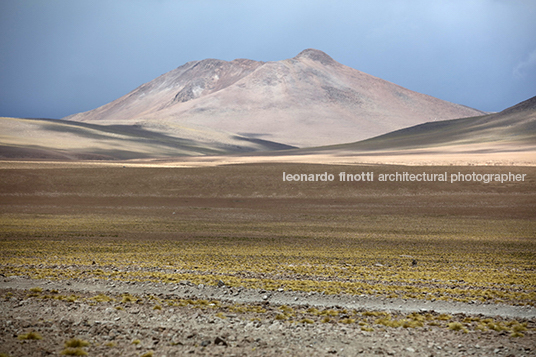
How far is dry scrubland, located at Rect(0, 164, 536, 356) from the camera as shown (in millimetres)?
6301

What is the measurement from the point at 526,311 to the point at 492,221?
16.9 meters

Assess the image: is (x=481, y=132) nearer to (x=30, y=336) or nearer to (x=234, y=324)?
(x=234, y=324)

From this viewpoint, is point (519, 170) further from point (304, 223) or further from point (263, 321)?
point (263, 321)

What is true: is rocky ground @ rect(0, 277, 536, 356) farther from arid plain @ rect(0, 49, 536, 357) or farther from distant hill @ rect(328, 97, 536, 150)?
distant hill @ rect(328, 97, 536, 150)

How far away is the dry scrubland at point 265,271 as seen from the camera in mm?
6301

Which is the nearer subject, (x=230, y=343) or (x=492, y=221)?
(x=230, y=343)

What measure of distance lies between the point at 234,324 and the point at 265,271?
157 inches

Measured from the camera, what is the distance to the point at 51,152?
80500 mm

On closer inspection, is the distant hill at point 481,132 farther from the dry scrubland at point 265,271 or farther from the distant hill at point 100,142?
the dry scrubland at point 265,271

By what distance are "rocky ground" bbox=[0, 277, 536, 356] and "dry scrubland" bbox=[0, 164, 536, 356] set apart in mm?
33

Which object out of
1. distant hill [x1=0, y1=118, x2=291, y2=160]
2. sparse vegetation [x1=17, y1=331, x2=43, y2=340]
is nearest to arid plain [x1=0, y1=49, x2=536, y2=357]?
sparse vegetation [x1=17, y1=331, x2=43, y2=340]

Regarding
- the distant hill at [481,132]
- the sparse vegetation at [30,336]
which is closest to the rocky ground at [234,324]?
the sparse vegetation at [30,336]

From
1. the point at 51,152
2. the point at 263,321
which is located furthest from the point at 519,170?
the point at 51,152

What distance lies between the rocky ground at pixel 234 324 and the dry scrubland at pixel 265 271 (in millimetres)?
33
